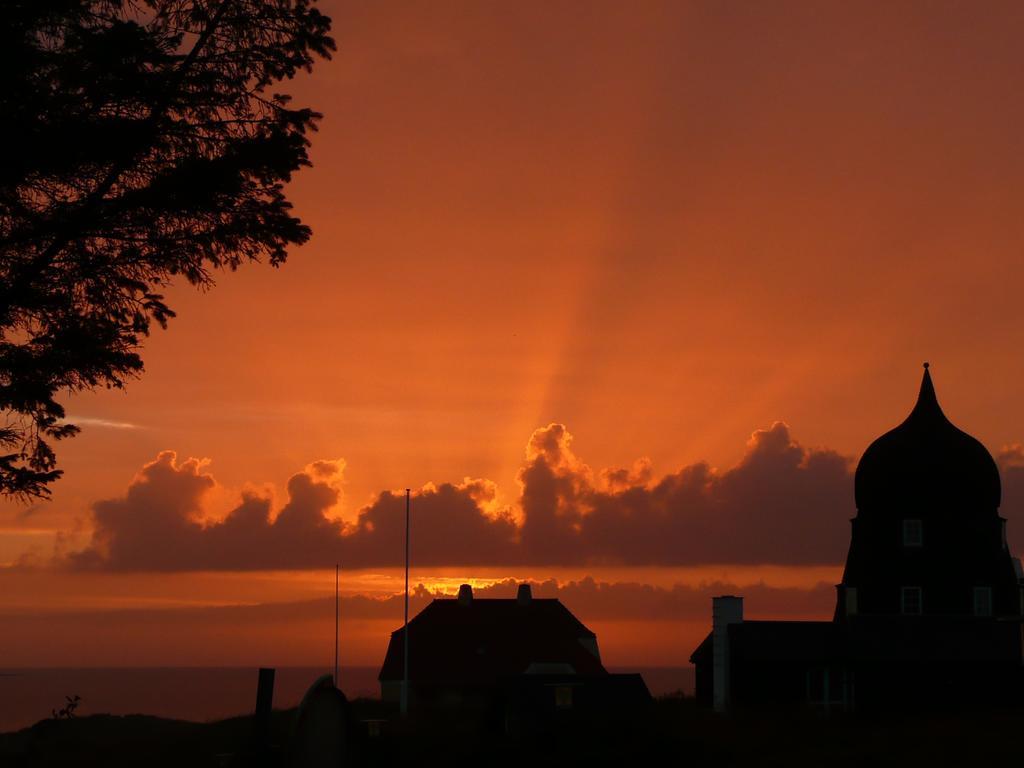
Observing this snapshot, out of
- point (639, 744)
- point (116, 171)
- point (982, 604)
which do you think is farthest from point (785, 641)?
point (116, 171)

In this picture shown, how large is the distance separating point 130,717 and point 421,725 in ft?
58.0

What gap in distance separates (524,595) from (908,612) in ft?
99.2

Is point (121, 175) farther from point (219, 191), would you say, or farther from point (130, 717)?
point (130, 717)

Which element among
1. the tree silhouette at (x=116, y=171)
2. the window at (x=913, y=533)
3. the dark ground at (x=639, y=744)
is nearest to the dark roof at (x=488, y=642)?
the window at (x=913, y=533)

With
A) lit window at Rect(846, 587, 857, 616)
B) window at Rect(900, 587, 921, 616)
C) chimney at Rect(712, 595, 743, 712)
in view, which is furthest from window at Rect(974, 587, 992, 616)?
chimney at Rect(712, 595, 743, 712)

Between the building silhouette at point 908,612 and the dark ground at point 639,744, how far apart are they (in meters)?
4.80

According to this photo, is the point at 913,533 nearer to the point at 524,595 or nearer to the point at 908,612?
the point at 908,612

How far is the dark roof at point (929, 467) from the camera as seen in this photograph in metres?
58.6

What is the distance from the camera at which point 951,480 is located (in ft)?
192

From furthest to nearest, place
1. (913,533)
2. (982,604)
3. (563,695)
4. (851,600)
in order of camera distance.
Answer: (851,600), (913,533), (982,604), (563,695)

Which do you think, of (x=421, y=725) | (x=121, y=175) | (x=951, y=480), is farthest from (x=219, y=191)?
(x=951, y=480)

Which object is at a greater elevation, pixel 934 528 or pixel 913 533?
pixel 934 528

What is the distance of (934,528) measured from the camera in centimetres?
5903

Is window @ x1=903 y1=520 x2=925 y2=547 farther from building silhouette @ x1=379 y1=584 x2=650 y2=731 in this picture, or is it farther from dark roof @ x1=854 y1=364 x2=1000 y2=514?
building silhouette @ x1=379 y1=584 x2=650 y2=731
